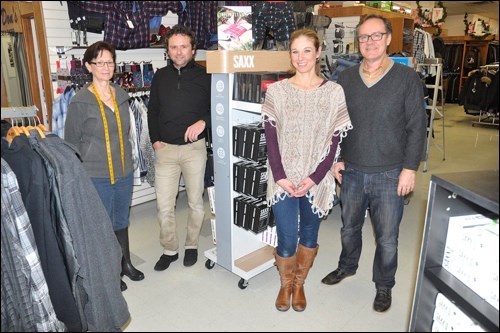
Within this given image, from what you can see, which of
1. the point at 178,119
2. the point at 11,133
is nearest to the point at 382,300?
the point at 178,119

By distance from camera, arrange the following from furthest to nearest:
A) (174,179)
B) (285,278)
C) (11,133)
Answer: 1. (174,179)
2. (285,278)
3. (11,133)

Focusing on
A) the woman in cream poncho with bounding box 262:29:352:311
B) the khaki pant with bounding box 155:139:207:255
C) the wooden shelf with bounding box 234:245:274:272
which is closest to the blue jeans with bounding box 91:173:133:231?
the khaki pant with bounding box 155:139:207:255

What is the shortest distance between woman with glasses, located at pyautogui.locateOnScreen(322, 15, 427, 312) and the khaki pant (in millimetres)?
1022

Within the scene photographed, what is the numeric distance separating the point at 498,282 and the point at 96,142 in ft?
7.06

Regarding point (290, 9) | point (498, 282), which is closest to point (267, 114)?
point (498, 282)

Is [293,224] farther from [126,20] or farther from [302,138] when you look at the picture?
[126,20]

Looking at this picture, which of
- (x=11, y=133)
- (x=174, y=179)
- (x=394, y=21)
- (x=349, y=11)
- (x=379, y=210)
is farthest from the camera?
(x=349, y=11)

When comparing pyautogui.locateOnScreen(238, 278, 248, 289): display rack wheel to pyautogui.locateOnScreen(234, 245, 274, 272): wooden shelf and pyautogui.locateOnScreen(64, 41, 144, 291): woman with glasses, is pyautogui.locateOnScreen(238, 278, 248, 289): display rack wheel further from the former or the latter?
pyautogui.locateOnScreen(64, 41, 144, 291): woman with glasses

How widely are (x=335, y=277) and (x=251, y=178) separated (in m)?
0.95

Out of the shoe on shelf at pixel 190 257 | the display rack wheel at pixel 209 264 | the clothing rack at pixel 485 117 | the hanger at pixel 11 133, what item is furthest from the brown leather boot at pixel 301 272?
the clothing rack at pixel 485 117

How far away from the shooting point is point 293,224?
2.37 meters

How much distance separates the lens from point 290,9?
12.1ft

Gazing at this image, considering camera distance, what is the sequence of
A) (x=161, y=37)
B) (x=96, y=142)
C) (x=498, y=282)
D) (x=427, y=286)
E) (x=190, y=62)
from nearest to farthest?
(x=498, y=282) → (x=427, y=286) → (x=96, y=142) → (x=190, y=62) → (x=161, y=37)

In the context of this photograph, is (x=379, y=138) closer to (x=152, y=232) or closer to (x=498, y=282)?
(x=498, y=282)
